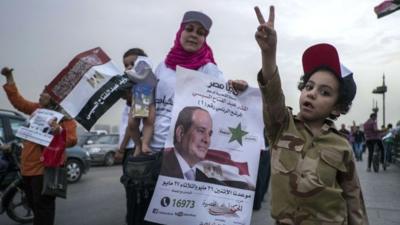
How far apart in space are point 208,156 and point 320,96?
33.6 inches

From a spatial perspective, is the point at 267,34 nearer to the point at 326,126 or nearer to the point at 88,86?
the point at 326,126

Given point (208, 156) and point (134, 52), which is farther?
point (134, 52)

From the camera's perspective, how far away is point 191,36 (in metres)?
2.95

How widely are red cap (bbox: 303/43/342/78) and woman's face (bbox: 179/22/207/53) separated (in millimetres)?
854

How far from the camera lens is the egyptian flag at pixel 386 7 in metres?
13.5

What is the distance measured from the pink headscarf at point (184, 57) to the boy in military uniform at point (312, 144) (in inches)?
33.2

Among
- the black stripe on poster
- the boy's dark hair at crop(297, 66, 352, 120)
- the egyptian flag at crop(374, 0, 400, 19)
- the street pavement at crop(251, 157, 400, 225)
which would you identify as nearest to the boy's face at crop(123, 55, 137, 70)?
the black stripe on poster

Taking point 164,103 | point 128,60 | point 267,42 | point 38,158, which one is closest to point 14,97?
point 38,158

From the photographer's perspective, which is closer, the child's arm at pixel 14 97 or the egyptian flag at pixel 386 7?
the child's arm at pixel 14 97

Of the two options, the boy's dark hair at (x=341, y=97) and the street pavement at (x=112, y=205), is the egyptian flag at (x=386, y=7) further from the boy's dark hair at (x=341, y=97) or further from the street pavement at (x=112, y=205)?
the boy's dark hair at (x=341, y=97)

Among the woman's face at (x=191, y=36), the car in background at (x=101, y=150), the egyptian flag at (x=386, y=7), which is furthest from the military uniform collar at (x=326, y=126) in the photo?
the car in background at (x=101, y=150)

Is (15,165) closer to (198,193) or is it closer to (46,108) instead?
(46,108)

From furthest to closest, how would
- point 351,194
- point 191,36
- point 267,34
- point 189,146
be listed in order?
1. point 191,36
2. point 189,146
3. point 351,194
4. point 267,34

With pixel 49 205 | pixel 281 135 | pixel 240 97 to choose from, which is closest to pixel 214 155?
pixel 240 97
